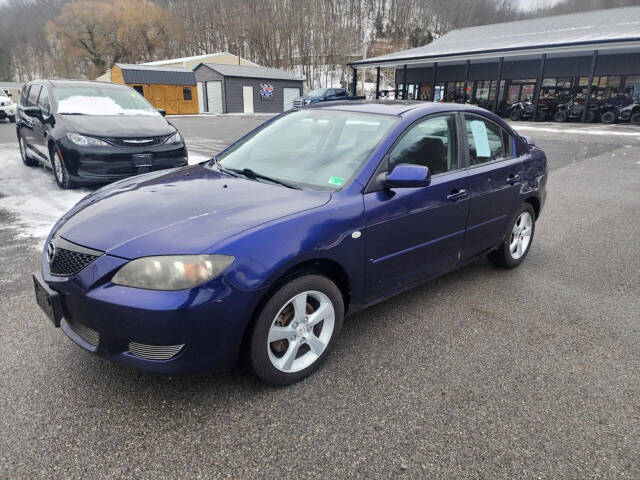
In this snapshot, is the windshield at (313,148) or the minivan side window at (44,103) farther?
the minivan side window at (44,103)

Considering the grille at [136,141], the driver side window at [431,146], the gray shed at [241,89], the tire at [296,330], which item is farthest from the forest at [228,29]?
the tire at [296,330]

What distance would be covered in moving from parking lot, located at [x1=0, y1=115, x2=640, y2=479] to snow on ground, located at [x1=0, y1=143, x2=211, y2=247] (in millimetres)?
1697

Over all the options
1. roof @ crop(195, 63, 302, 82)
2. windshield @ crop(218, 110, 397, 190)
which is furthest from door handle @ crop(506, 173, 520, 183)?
roof @ crop(195, 63, 302, 82)

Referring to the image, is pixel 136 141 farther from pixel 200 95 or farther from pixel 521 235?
pixel 200 95

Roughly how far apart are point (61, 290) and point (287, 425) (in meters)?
1.34

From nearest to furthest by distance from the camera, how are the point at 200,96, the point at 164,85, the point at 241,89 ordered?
the point at 164,85 < the point at 241,89 < the point at 200,96

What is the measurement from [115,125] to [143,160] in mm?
766

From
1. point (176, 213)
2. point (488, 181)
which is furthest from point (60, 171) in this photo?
point (488, 181)

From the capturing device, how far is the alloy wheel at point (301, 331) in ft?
8.11

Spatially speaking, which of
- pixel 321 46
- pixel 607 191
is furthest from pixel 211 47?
pixel 607 191

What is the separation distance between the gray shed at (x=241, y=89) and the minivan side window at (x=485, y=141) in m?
36.2

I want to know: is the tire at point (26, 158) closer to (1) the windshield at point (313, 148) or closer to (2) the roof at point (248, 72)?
(1) the windshield at point (313, 148)

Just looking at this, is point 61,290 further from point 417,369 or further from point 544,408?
point 544,408

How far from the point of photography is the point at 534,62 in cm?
2733
